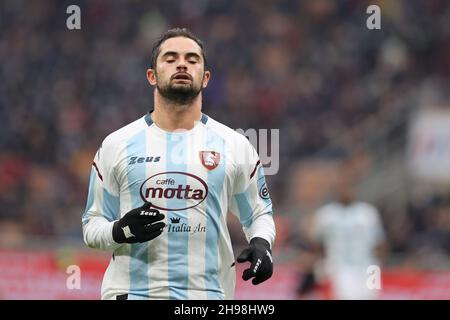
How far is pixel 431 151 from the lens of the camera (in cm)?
1608

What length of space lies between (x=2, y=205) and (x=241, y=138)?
10580 mm

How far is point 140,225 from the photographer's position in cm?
548

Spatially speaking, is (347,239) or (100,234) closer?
(100,234)

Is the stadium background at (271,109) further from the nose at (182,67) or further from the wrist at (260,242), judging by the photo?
the nose at (182,67)

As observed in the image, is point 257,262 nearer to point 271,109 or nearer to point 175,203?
point 175,203

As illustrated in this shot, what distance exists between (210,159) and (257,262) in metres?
0.64

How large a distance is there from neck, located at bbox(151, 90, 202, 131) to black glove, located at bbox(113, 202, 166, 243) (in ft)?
1.97

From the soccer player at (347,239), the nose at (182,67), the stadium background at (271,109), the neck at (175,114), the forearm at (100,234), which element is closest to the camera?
the forearm at (100,234)

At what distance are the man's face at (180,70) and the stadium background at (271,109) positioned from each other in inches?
284

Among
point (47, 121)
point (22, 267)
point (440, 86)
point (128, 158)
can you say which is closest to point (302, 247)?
point (22, 267)

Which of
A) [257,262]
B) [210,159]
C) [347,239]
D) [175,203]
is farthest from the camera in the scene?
[347,239]

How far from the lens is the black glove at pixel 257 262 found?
554 centimetres

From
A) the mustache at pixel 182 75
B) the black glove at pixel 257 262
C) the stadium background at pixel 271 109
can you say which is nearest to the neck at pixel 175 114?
the mustache at pixel 182 75

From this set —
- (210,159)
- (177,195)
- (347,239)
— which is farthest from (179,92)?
(347,239)
